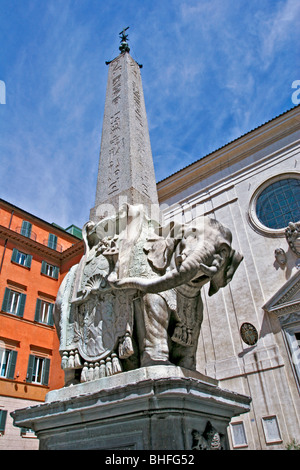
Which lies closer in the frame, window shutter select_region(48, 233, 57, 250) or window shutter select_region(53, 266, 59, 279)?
window shutter select_region(53, 266, 59, 279)

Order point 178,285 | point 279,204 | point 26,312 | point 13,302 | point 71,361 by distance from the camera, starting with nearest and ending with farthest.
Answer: point 178,285, point 71,361, point 279,204, point 13,302, point 26,312

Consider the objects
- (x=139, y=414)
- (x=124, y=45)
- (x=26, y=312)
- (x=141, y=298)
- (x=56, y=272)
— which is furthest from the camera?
(x=56, y=272)

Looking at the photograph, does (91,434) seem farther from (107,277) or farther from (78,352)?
(107,277)

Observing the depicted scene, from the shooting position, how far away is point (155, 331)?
3.17 m

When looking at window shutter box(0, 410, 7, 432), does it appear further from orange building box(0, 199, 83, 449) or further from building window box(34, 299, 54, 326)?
building window box(34, 299, 54, 326)

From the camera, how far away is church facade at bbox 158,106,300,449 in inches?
419

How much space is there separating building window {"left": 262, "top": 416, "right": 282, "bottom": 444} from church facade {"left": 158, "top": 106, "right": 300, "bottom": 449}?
0.09ft

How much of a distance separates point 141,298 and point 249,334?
9644 millimetres

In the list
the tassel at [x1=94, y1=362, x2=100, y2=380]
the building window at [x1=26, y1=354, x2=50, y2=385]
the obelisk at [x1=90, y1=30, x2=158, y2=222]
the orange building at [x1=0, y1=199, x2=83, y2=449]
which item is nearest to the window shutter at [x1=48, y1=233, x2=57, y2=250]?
the orange building at [x1=0, y1=199, x2=83, y2=449]

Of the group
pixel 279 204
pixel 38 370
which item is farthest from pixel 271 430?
pixel 38 370

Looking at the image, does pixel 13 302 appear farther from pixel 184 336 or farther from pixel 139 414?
pixel 139 414

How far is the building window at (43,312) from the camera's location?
58.1ft

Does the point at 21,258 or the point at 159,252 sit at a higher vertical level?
the point at 21,258
